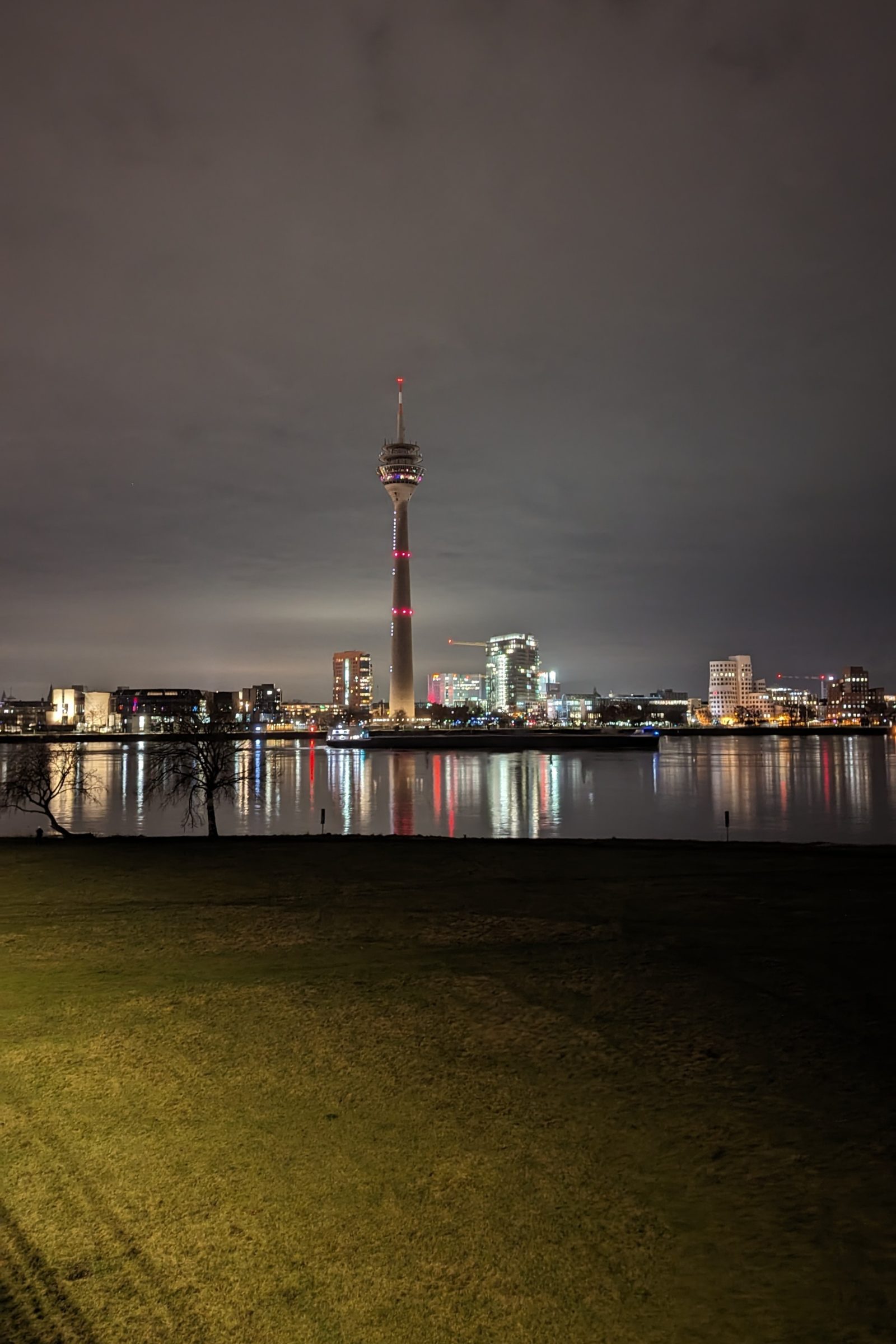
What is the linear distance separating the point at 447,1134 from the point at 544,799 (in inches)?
1891

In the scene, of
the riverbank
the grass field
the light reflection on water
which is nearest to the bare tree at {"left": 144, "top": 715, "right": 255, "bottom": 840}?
the light reflection on water

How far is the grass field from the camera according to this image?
3889mm

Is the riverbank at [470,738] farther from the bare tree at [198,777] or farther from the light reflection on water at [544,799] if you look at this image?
the bare tree at [198,777]

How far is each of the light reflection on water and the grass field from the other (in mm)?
25918

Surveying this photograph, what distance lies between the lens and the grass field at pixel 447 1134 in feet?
12.8

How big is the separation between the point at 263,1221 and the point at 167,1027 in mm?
3233

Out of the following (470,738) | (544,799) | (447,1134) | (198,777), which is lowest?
(544,799)

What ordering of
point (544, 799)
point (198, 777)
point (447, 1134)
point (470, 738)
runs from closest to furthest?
point (447, 1134) → point (198, 777) → point (544, 799) → point (470, 738)

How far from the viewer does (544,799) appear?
52812 millimetres

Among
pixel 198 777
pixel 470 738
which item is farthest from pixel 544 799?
pixel 470 738

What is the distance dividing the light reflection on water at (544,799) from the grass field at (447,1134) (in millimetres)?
25918

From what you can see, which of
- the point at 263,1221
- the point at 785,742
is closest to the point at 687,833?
the point at 263,1221

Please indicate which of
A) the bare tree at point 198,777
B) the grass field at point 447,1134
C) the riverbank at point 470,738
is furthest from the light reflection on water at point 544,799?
the riverbank at point 470,738

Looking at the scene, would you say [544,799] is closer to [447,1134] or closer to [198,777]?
[198,777]
